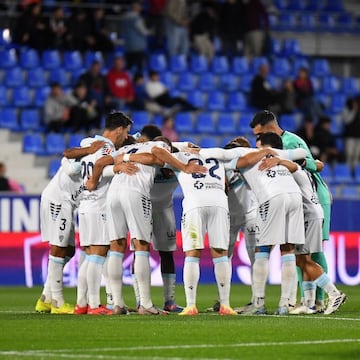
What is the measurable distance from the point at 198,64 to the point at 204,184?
45.8 ft

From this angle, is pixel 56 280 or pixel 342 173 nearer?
pixel 56 280

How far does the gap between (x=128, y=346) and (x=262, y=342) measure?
1.12 metres

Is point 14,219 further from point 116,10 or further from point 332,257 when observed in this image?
point 116,10

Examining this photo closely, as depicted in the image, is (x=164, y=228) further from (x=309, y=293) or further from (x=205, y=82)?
(x=205, y=82)

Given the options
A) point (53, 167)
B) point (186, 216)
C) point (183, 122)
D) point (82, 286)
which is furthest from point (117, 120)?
point (183, 122)

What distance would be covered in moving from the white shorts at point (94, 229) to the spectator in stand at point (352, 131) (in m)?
13.4

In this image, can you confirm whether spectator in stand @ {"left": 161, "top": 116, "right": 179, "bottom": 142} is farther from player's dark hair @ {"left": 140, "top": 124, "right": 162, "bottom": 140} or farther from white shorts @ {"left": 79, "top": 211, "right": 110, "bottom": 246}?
white shorts @ {"left": 79, "top": 211, "right": 110, "bottom": 246}

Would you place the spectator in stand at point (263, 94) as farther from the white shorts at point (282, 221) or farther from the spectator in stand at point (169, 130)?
the white shorts at point (282, 221)

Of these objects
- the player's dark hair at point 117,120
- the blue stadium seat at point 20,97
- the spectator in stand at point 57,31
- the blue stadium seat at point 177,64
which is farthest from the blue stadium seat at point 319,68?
the player's dark hair at point 117,120

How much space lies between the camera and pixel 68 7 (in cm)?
2705

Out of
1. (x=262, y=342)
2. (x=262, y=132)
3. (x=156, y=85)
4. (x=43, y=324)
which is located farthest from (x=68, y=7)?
(x=262, y=342)

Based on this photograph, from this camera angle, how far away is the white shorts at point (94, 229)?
1320 centimetres

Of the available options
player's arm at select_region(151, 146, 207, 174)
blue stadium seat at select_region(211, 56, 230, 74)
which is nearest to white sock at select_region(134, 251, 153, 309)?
player's arm at select_region(151, 146, 207, 174)

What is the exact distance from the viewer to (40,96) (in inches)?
944
